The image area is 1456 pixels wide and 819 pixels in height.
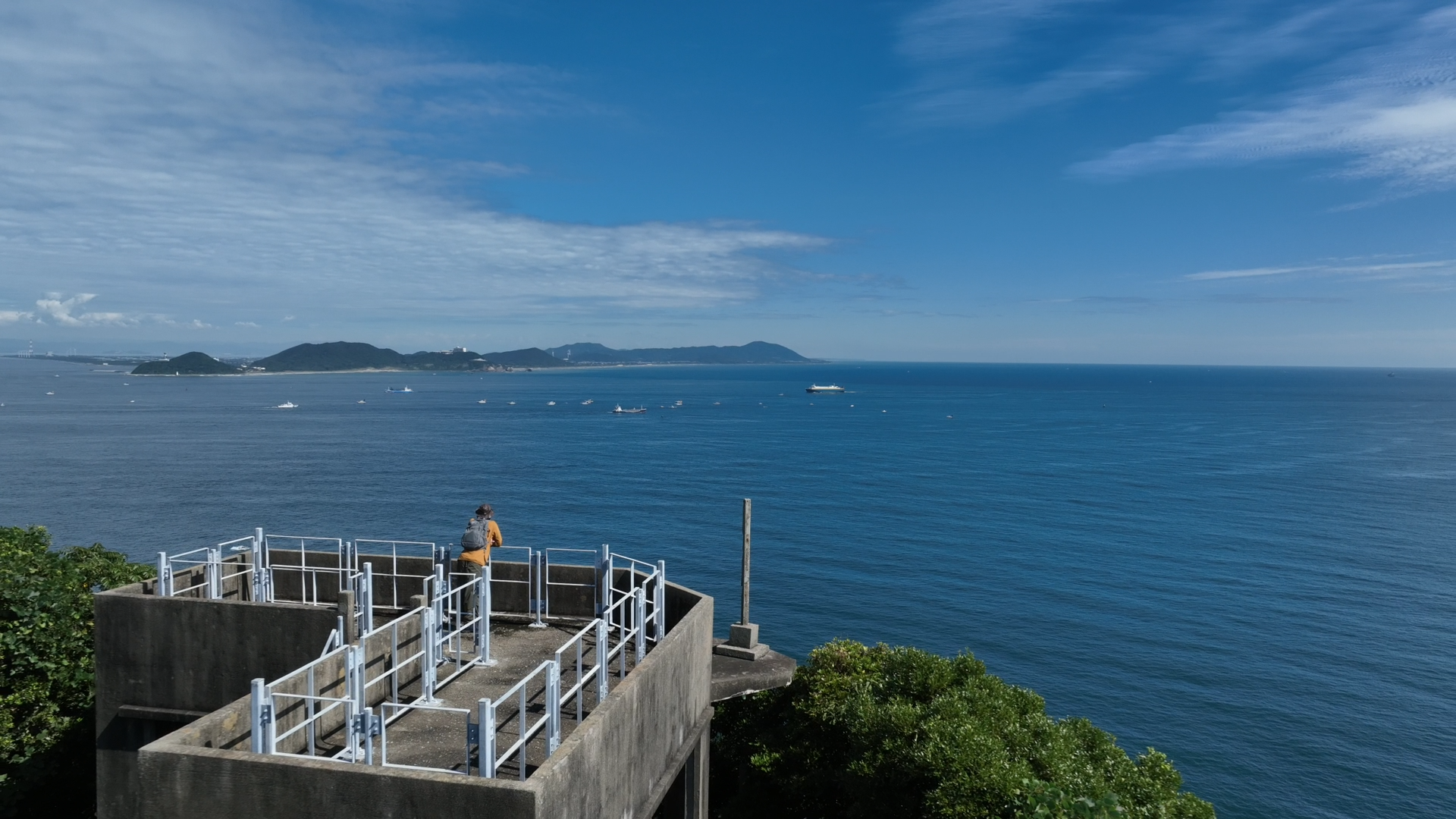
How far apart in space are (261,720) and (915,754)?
26.6ft

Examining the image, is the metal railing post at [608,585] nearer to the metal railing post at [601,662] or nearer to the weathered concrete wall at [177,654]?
the metal railing post at [601,662]

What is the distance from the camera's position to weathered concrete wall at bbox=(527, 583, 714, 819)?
7.36 meters

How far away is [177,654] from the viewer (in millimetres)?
11797

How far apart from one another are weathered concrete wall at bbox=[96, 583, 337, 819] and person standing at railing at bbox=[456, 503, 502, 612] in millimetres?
2375

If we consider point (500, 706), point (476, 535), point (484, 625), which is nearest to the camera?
point (500, 706)

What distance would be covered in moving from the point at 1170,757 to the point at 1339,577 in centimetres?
2611

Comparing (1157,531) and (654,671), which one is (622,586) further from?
(1157,531)

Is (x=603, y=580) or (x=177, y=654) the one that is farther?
(x=603, y=580)

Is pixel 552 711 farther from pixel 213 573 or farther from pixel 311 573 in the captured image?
pixel 311 573

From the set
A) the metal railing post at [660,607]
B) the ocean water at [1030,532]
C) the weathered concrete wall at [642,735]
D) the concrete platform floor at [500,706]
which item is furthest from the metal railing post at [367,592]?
the ocean water at [1030,532]

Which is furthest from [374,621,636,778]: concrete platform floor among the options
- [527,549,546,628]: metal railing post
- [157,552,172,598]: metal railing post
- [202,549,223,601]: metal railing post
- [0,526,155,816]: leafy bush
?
[0,526,155,816]: leafy bush

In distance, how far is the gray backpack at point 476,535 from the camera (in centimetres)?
1338

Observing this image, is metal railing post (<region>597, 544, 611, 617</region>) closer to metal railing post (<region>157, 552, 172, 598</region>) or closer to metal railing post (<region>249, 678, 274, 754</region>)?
metal railing post (<region>249, 678, 274, 754</region>)

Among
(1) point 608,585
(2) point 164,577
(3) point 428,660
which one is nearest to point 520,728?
(3) point 428,660
